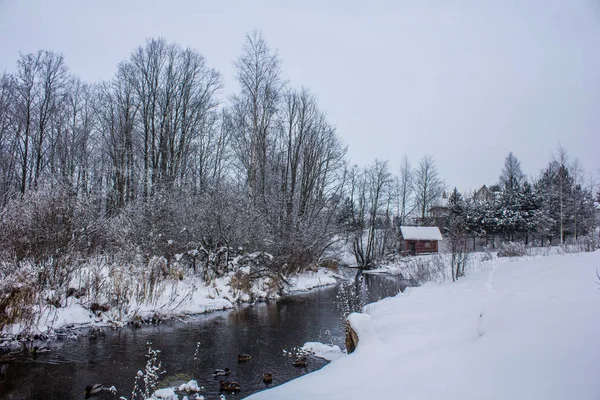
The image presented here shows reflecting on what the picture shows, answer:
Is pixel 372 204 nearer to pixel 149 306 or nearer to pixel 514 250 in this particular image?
pixel 514 250

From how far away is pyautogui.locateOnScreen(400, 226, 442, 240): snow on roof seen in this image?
42531 mm

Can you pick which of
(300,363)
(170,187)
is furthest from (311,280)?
(300,363)

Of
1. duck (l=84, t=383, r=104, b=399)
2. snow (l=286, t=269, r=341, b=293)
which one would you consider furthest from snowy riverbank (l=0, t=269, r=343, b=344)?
duck (l=84, t=383, r=104, b=399)

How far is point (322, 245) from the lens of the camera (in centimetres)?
2394

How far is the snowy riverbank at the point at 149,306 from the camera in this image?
8.22 meters

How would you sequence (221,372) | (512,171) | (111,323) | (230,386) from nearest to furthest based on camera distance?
(230,386) < (221,372) < (111,323) < (512,171)

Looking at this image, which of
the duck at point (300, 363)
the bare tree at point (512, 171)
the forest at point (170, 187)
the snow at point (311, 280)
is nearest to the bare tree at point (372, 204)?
the forest at point (170, 187)

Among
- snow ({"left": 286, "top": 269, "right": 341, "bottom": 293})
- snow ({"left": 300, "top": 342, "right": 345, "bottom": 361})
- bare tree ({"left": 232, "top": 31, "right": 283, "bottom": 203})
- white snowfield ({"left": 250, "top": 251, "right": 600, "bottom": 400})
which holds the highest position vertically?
bare tree ({"left": 232, "top": 31, "right": 283, "bottom": 203})

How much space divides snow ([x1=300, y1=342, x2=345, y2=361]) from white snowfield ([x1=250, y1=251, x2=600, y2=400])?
1763mm

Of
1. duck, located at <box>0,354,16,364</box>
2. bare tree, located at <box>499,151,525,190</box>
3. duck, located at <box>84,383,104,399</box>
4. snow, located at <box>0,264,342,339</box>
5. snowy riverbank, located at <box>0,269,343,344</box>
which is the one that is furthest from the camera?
bare tree, located at <box>499,151,525,190</box>

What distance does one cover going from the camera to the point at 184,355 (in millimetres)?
7406

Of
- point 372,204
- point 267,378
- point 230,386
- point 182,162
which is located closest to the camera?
point 230,386

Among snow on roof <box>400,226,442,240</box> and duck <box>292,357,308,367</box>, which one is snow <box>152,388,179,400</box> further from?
snow on roof <box>400,226,442,240</box>

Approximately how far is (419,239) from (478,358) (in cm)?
4116
